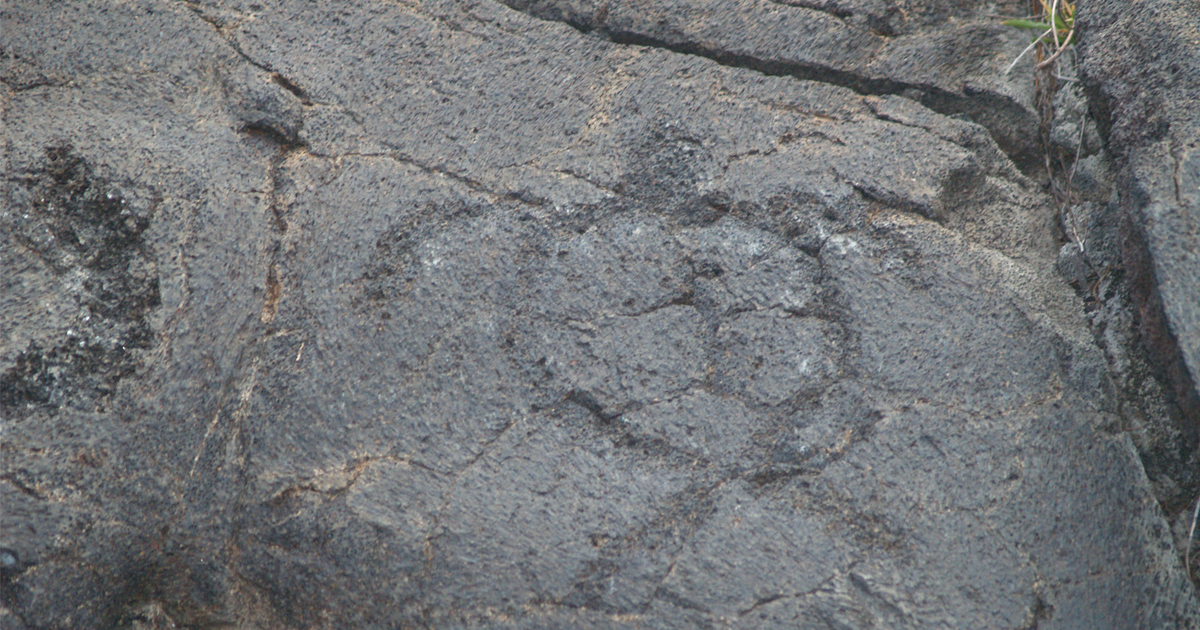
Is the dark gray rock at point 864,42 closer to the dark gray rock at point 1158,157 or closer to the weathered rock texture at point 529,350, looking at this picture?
the weathered rock texture at point 529,350

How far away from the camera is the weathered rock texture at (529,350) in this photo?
1328 millimetres

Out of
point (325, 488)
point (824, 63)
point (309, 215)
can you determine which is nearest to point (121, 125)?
point (309, 215)

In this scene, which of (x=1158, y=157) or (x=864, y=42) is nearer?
(x=1158, y=157)

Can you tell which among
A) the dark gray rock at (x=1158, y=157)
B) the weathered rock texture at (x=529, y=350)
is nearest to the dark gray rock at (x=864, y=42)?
the weathered rock texture at (x=529, y=350)

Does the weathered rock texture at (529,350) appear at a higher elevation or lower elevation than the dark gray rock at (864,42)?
lower

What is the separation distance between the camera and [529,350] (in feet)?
4.78

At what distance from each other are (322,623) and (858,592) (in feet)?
2.88

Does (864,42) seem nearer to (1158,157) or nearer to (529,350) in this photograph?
(1158,157)

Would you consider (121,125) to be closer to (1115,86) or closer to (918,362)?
(918,362)

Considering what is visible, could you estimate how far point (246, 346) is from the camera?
58.5 inches

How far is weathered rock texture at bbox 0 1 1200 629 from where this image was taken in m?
1.33

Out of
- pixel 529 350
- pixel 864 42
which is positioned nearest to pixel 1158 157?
pixel 864 42

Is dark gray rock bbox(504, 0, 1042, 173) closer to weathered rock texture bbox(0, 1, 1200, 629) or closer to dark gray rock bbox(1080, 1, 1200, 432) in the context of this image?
weathered rock texture bbox(0, 1, 1200, 629)

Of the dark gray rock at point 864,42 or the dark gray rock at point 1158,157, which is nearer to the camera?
the dark gray rock at point 1158,157
